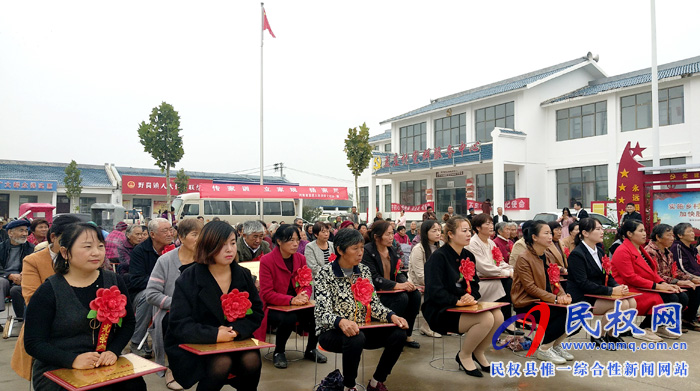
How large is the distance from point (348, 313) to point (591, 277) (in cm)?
297

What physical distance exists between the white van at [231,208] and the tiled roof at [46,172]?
1188 cm

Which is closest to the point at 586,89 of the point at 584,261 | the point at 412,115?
the point at 412,115

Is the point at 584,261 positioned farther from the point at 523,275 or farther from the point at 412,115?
the point at 412,115

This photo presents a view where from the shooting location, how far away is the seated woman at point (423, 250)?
18.2 feet

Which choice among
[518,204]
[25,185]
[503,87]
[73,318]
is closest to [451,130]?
[503,87]

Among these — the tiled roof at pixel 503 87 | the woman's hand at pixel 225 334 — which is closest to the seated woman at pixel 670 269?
the woman's hand at pixel 225 334

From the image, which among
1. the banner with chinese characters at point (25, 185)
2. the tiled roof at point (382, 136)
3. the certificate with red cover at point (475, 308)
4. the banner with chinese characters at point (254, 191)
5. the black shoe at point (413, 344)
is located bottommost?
the black shoe at point (413, 344)

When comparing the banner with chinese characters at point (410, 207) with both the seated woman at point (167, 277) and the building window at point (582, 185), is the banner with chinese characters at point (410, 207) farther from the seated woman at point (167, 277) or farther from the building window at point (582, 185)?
the seated woman at point (167, 277)

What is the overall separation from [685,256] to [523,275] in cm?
309

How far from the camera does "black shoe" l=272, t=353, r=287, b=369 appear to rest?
15.0 ft

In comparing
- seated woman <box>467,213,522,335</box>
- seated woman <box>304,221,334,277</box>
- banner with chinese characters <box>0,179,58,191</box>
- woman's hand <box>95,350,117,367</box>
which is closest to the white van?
banner with chinese characters <box>0,179,58,191</box>

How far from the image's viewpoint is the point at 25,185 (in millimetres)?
26672

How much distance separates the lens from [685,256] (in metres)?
6.19

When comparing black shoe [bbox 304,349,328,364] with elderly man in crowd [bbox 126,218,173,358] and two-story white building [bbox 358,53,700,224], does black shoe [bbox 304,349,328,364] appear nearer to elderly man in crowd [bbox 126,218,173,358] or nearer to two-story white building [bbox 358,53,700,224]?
elderly man in crowd [bbox 126,218,173,358]
